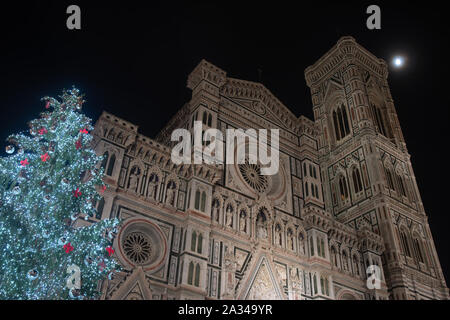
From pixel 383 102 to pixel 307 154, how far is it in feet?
42.8

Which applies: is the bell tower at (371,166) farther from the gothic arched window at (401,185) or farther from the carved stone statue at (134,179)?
the carved stone statue at (134,179)

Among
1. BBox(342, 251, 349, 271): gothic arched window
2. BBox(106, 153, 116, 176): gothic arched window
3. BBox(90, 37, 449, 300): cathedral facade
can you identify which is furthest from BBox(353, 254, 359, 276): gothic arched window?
BBox(106, 153, 116, 176): gothic arched window

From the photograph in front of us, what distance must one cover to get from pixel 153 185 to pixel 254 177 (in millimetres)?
7093

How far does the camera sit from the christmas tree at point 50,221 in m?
11.4

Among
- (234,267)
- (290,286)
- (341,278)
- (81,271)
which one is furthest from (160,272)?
(341,278)

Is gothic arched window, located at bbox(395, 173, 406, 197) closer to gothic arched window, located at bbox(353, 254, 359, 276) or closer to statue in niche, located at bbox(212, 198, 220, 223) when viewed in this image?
gothic arched window, located at bbox(353, 254, 359, 276)

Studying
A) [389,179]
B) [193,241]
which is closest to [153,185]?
[193,241]

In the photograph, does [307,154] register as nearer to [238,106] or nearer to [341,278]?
[238,106]

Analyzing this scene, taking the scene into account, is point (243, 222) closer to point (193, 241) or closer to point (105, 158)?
point (193, 241)

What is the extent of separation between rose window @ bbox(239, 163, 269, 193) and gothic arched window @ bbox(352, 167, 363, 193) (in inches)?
350

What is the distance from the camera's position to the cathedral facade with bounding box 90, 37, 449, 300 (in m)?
17.4

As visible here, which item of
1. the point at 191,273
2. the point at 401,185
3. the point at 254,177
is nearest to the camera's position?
the point at 191,273

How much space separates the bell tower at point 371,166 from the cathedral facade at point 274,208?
3.9 inches

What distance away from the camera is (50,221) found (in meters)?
12.1
